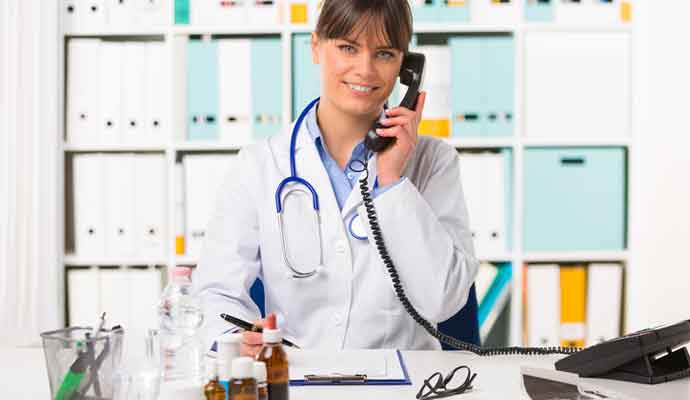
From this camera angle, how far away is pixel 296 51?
3004mm

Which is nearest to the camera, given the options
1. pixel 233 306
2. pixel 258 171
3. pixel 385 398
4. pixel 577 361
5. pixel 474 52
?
pixel 385 398

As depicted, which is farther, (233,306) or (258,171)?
(258,171)

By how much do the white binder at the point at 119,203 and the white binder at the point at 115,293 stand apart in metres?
0.08

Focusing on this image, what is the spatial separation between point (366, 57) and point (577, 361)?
0.75 meters

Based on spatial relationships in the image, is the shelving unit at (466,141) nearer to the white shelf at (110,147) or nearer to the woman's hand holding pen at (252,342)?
the white shelf at (110,147)

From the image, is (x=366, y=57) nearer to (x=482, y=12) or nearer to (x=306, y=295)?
(x=306, y=295)

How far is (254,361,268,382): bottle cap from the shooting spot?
1015 mm

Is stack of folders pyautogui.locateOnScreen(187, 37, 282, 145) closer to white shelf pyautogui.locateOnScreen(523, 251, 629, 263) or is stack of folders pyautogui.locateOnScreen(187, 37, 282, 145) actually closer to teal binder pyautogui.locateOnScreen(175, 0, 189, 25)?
teal binder pyautogui.locateOnScreen(175, 0, 189, 25)

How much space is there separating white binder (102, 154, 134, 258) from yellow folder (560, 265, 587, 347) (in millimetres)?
1560

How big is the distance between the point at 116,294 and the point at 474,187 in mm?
1343

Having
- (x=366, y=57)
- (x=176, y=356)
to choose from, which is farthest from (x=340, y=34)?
(x=176, y=356)

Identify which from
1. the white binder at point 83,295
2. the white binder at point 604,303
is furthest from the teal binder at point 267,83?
the white binder at point 604,303

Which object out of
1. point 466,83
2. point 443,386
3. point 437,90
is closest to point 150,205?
point 437,90

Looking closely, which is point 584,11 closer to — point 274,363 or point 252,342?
point 252,342
